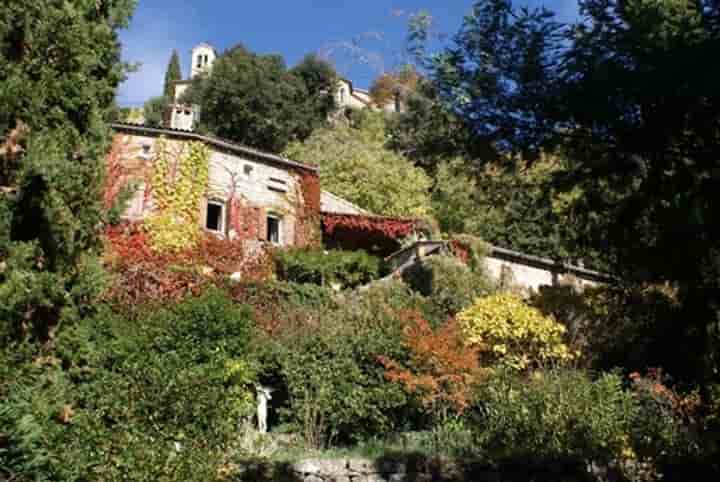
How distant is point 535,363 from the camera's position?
1628 cm

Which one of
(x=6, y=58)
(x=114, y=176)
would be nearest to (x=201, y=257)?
(x=114, y=176)

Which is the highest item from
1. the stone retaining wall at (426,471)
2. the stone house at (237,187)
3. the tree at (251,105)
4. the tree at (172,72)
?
the tree at (172,72)

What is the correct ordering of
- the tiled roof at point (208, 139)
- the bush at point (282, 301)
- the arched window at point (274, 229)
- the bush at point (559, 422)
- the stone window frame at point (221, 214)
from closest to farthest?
the bush at point (559, 422), the bush at point (282, 301), the tiled roof at point (208, 139), the stone window frame at point (221, 214), the arched window at point (274, 229)

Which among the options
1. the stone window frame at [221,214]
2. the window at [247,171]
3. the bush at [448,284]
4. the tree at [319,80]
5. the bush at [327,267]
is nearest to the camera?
the bush at [448,284]

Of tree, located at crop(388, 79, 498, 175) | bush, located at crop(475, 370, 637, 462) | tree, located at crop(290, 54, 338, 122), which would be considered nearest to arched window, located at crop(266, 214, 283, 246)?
bush, located at crop(475, 370, 637, 462)

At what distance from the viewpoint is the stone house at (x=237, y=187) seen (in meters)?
24.1

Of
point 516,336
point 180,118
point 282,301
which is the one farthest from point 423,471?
point 180,118

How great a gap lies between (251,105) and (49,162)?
126 feet

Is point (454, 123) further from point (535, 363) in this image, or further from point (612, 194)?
point (535, 363)

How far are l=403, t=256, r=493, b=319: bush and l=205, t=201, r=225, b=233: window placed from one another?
7.44 m

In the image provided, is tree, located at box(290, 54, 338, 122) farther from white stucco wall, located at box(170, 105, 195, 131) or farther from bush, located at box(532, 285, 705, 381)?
bush, located at box(532, 285, 705, 381)

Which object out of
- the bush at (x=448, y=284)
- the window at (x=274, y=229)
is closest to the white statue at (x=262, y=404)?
the bush at (x=448, y=284)

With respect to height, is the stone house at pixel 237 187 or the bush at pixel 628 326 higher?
the stone house at pixel 237 187

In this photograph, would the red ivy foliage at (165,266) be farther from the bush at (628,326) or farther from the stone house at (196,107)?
the bush at (628,326)
